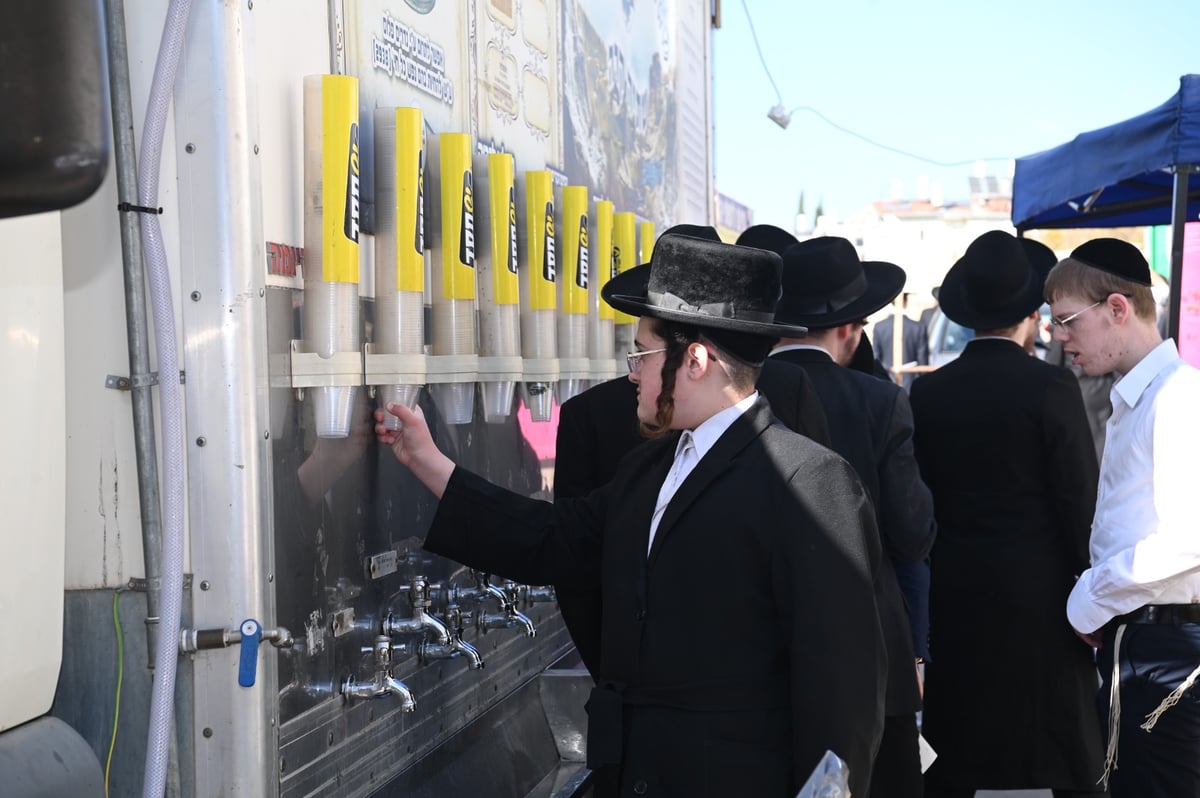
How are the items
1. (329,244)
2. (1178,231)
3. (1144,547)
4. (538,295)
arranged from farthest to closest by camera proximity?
1. (1178,231)
2. (538,295)
3. (1144,547)
4. (329,244)

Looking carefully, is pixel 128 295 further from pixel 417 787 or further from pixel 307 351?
pixel 417 787

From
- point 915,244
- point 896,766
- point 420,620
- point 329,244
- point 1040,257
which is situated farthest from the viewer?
point 915,244

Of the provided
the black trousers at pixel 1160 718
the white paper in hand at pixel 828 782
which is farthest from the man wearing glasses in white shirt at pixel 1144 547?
the white paper in hand at pixel 828 782

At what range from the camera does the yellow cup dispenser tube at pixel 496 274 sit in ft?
9.43

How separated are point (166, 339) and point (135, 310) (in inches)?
3.2

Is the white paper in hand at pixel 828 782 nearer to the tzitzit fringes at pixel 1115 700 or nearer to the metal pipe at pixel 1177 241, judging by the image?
the tzitzit fringes at pixel 1115 700

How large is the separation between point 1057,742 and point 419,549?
2082 mm

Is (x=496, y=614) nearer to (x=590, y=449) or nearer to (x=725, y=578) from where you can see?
(x=590, y=449)

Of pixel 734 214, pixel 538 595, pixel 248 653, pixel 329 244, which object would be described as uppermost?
pixel 734 214

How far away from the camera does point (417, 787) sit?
256 centimetres

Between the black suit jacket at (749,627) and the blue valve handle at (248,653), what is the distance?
677mm

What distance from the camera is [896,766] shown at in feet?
11.0

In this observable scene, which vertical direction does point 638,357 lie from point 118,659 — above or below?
above

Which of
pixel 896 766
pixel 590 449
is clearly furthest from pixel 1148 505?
pixel 590 449
